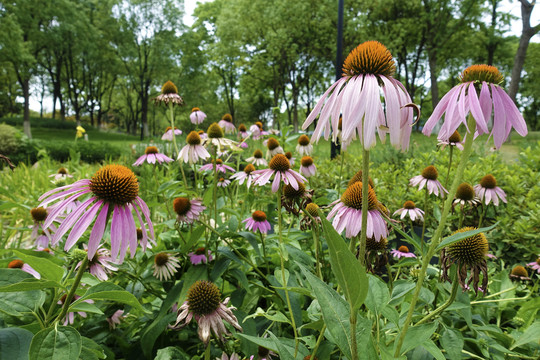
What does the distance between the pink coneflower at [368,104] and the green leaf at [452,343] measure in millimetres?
645

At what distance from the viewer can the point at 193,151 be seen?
202 cm

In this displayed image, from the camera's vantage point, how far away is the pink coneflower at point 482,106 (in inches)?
25.0

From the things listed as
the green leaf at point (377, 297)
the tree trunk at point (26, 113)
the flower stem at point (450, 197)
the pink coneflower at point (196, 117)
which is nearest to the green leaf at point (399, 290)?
the green leaf at point (377, 297)

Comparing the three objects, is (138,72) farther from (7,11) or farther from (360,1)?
(360,1)

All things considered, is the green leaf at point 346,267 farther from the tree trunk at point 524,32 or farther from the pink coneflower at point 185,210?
the tree trunk at point 524,32

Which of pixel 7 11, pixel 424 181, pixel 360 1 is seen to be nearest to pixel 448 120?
pixel 424 181

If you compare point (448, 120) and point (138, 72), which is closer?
point (448, 120)

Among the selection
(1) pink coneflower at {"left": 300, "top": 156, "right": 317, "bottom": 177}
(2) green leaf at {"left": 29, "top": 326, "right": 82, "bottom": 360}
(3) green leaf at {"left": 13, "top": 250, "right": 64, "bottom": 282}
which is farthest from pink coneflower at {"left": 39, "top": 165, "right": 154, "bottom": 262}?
(1) pink coneflower at {"left": 300, "top": 156, "right": 317, "bottom": 177}

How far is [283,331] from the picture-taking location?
1270 mm

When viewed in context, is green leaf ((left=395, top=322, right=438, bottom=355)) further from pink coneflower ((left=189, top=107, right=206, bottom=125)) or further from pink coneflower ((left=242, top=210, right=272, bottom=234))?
pink coneflower ((left=189, top=107, right=206, bottom=125))

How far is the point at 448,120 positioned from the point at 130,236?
75 cm

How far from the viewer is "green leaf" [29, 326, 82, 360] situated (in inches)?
23.5

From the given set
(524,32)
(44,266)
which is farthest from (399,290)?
(524,32)

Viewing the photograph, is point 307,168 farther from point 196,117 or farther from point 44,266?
point 44,266
